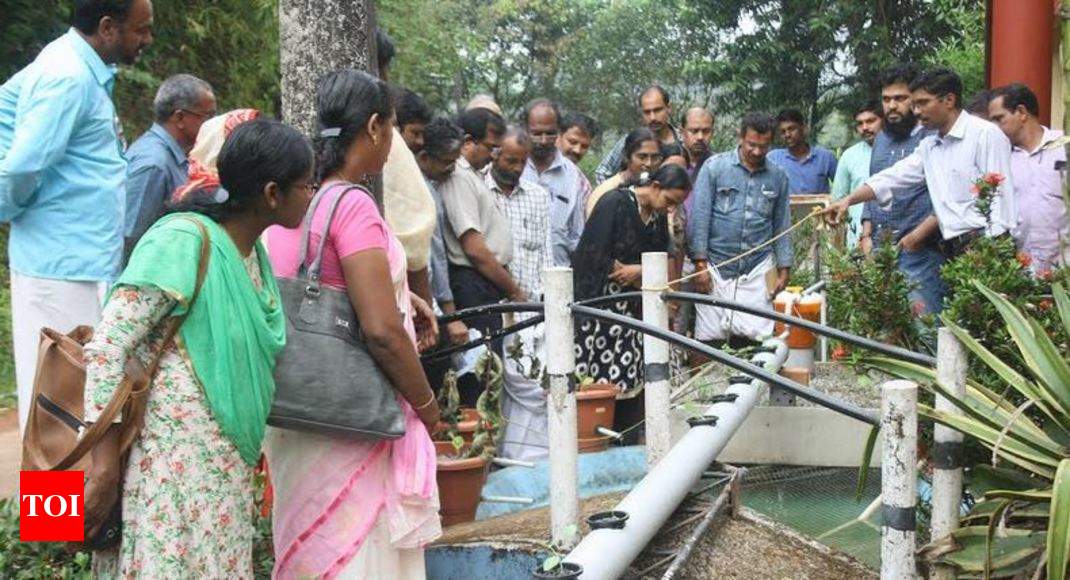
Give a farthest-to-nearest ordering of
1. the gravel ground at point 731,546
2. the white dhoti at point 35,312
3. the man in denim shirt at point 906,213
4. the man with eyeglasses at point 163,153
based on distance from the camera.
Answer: the man in denim shirt at point 906,213 < the man with eyeglasses at point 163,153 < the white dhoti at point 35,312 < the gravel ground at point 731,546

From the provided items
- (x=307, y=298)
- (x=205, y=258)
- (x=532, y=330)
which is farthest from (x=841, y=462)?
(x=205, y=258)

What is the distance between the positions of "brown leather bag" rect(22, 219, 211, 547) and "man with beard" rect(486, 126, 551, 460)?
298cm

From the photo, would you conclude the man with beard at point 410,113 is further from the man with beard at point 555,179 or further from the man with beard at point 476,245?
the man with beard at point 555,179

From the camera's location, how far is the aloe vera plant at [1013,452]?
3422 millimetres

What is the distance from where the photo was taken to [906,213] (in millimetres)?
7246

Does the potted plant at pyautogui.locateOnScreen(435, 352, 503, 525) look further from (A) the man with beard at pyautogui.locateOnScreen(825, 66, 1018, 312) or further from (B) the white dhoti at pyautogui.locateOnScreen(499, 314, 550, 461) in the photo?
(A) the man with beard at pyautogui.locateOnScreen(825, 66, 1018, 312)

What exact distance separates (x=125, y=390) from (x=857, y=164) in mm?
7382

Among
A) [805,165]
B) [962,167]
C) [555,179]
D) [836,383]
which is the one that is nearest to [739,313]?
[836,383]

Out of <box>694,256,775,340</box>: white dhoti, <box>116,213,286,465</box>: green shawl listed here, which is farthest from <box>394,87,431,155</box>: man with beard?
<box>694,256,775,340</box>: white dhoti

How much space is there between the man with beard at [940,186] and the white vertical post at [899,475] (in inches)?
113

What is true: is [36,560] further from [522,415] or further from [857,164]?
[857,164]

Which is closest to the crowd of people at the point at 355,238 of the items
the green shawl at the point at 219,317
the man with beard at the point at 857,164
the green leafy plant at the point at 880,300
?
the green shawl at the point at 219,317

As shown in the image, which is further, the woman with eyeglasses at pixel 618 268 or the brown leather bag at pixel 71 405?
the woman with eyeglasses at pixel 618 268

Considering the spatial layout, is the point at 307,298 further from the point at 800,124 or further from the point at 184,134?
the point at 800,124
